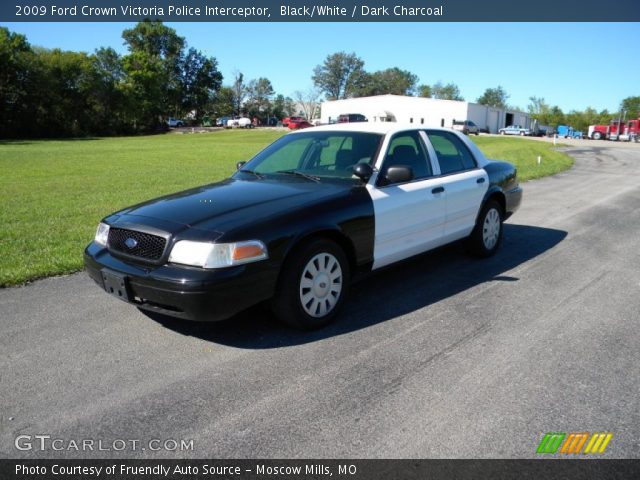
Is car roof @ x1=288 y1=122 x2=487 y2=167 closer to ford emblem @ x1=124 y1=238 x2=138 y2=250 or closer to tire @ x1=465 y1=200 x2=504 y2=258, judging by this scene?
tire @ x1=465 y1=200 x2=504 y2=258

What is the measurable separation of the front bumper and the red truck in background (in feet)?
222

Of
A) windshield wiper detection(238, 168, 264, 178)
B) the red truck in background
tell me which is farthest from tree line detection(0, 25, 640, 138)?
windshield wiper detection(238, 168, 264, 178)

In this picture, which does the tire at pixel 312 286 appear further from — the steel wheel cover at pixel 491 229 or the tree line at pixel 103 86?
the tree line at pixel 103 86

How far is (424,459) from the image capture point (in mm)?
2613

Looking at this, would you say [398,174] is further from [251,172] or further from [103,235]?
[103,235]

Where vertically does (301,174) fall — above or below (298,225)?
above

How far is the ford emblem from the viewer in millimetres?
3889

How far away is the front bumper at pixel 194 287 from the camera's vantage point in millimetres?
3527

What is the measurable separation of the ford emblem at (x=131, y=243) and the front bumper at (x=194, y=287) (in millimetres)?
133

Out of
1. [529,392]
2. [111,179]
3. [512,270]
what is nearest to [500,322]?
[529,392]

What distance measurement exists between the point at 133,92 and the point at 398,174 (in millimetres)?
78387

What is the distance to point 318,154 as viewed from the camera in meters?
5.23

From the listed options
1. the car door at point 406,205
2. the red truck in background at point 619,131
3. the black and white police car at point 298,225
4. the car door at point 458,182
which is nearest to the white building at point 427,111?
the red truck in background at point 619,131

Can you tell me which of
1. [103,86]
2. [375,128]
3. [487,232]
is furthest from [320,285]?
[103,86]
